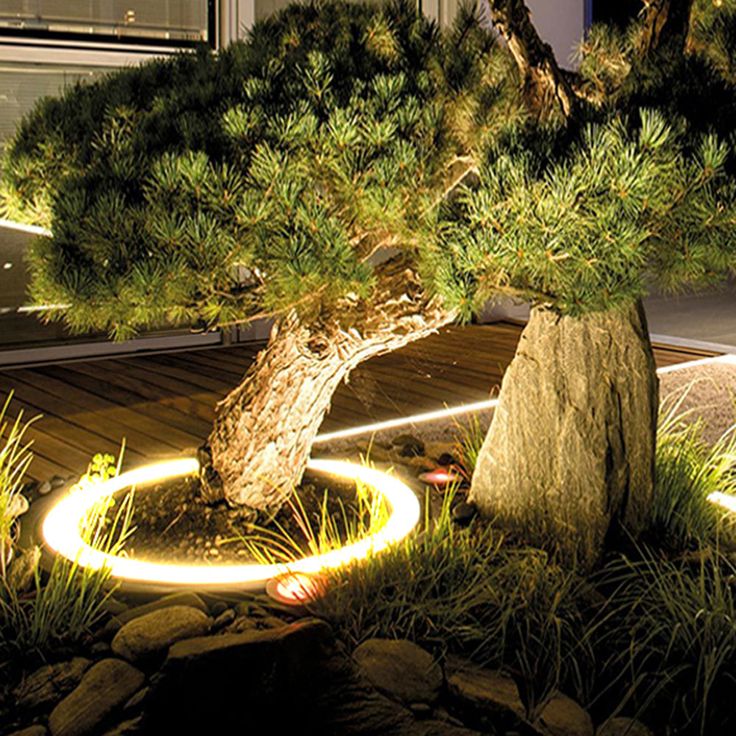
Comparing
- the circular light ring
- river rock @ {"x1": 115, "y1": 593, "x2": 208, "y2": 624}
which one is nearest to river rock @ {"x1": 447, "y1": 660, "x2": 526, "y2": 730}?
the circular light ring

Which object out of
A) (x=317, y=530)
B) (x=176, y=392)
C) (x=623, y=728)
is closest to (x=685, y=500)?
(x=317, y=530)

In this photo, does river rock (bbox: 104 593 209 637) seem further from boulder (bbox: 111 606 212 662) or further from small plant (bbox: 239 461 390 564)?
small plant (bbox: 239 461 390 564)

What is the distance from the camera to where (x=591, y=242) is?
1710 mm

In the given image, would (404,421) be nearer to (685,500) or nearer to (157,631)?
(685,500)

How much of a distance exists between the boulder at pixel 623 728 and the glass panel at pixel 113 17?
13.6 feet

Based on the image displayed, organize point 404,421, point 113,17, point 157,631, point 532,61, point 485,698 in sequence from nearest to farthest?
point 485,698
point 157,631
point 532,61
point 404,421
point 113,17

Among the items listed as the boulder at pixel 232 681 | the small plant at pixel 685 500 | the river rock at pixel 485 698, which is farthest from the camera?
the small plant at pixel 685 500

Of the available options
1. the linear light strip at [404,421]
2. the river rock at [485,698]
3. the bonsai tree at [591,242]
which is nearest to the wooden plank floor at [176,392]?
the linear light strip at [404,421]

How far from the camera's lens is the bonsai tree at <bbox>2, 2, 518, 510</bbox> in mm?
1824

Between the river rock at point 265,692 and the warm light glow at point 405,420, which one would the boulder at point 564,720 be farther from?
the warm light glow at point 405,420

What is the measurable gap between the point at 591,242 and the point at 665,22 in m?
0.81

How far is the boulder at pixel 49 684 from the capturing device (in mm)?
1819

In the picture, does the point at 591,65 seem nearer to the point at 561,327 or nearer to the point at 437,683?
the point at 561,327

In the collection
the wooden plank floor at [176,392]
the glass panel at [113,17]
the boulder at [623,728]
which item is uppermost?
the glass panel at [113,17]
